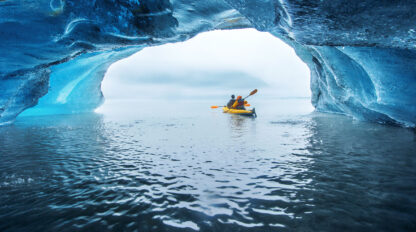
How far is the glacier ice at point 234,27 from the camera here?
457cm

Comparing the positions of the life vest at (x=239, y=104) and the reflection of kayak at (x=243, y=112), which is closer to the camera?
the reflection of kayak at (x=243, y=112)

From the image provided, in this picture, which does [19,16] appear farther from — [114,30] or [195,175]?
[195,175]

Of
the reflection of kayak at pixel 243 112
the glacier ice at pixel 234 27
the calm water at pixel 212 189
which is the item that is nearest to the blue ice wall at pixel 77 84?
the glacier ice at pixel 234 27

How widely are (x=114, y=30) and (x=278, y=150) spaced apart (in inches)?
250

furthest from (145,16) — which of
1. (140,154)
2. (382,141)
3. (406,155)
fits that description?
(382,141)

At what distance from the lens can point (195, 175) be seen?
4488mm

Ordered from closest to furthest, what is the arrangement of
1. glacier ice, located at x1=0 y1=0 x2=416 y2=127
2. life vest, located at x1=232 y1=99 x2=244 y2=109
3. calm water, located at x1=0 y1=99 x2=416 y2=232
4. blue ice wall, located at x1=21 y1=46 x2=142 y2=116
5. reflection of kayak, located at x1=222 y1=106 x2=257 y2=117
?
calm water, located at x1=0 y1=99 x2=416 y2=232, glacier ice, located at x1=0 y1=0 x2=416 y2=127, blue ice wall, located at x1=21 y1=46 x2=142 y2=116, reflection of kayak, located at x1=222 y1=106 x2=257 y2=117, life vest, located at x1=232 y1=99 x2=244 y2=109

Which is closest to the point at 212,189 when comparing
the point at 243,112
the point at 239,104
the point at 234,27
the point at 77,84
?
the point at 234,27

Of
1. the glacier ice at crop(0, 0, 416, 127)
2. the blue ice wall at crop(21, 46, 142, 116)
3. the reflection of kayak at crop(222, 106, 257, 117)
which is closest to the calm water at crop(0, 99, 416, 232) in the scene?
the glacier ice at crop(0, 0, 416, 127)

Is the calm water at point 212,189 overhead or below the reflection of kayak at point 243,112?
below

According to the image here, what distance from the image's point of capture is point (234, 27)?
377 inches

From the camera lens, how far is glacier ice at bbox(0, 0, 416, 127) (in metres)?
4.57

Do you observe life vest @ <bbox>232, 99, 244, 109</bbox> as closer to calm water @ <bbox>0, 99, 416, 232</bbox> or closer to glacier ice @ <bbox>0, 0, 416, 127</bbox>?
glacier ice @ <bbox>0, 0, 416, 127</bbox>

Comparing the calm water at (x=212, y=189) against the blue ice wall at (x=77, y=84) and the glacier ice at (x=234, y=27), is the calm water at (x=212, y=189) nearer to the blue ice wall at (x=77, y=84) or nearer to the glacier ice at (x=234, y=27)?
the glacier ice at (x=234, y=27)
